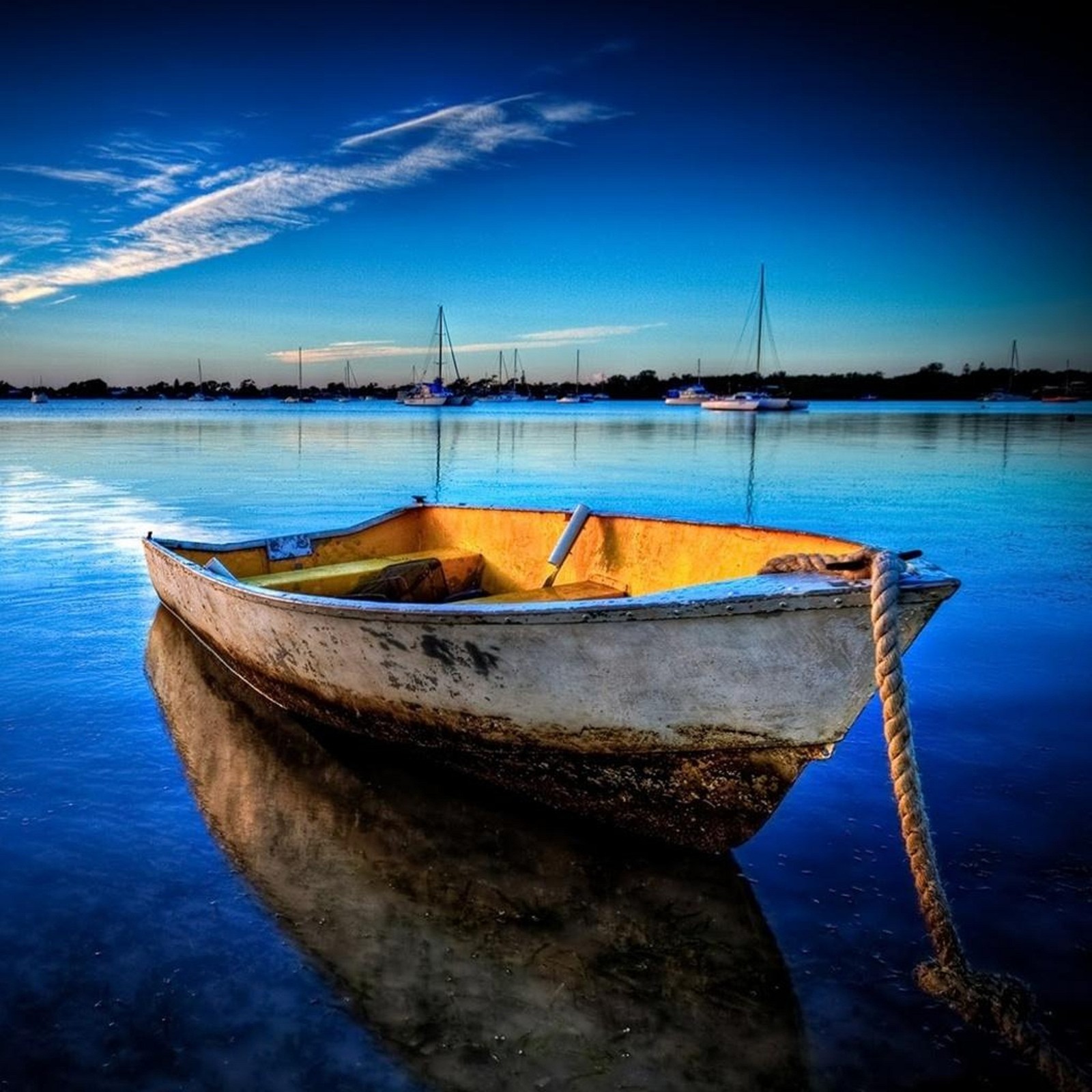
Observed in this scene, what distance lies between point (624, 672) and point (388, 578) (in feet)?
12.1

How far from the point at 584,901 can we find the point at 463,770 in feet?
3.86

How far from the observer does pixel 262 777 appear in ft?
16.5

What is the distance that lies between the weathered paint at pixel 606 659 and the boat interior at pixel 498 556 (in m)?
0.14

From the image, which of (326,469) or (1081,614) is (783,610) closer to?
(1081,614)

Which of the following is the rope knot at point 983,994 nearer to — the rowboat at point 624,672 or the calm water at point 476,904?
the calm water at point 476,904

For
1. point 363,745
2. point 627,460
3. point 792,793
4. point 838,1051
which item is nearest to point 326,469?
point 627,460

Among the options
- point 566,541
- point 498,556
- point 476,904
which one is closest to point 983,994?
point 476,904

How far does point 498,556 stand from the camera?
755cm

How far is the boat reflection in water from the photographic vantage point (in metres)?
2.79

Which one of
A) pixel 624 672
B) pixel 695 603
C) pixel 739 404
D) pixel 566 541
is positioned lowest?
pixel 624 672

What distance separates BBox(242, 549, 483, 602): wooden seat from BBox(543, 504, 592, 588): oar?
1.20 metres

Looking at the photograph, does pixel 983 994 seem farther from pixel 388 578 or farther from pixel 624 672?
pixel 388 578

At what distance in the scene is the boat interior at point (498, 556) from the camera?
19.0 feet

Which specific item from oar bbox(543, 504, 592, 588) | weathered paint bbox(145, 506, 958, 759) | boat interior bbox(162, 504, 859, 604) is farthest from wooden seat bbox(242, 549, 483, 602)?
oar bbox(543, 504, 592, 588)
